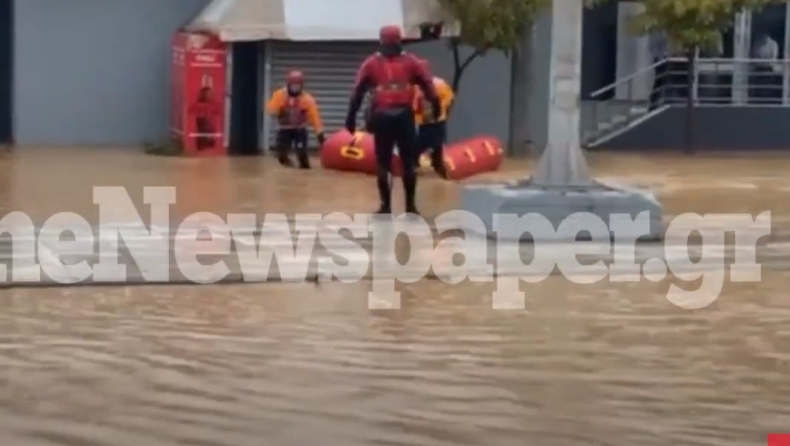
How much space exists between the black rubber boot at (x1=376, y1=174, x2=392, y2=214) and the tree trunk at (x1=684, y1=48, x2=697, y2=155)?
493 inches

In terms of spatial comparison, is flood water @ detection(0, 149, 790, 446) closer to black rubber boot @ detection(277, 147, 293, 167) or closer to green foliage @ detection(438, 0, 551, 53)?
black rubber boot @ detection(277, 147, 293, 167)

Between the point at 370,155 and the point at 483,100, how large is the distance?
886 cm

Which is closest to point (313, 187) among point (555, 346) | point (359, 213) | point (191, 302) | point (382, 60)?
point (359, 213)

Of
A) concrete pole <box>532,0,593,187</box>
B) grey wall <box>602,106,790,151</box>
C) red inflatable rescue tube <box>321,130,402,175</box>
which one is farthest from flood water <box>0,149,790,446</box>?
grey wall <box>602,106,790,151</box>

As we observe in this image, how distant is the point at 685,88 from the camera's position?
29219mm

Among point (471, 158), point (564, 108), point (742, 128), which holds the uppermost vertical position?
point (564, 108)

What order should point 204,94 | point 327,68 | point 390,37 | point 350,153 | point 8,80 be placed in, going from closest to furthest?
point 390,37
point 350,153
point 204,94
point 327,68
point 8,80

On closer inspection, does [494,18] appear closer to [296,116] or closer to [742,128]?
[296,116]

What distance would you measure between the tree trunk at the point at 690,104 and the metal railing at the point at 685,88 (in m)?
0.85

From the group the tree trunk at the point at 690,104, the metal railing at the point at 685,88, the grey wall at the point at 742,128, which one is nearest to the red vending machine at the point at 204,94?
the metal railing at the point at 685,88

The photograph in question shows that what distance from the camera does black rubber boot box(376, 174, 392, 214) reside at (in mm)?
14961

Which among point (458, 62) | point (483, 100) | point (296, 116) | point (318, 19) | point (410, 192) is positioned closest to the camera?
point (410, 192)

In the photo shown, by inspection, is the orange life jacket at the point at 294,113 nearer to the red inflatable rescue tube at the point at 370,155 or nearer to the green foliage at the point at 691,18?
the red inflatable rescue tube at the point at 370,155

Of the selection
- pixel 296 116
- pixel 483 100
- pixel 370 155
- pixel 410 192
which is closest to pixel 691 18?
pixel 483 100
